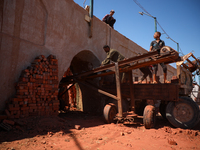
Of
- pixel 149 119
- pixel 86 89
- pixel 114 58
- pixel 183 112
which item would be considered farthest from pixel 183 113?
pixel 86 89

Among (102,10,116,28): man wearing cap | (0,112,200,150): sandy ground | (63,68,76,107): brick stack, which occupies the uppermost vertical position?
(102,10,116,28): man wearing cap

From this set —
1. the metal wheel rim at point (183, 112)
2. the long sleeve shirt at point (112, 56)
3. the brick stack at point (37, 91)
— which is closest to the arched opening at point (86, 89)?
the long sleeve shirt at point (112, 56)

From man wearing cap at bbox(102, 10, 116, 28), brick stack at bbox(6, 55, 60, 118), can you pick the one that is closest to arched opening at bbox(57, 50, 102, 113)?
brick stack at bbox(6, 55, 60, 118)

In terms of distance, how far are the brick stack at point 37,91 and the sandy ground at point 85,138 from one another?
11.8 inches

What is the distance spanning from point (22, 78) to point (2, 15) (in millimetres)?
1813

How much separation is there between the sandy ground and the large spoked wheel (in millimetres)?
446

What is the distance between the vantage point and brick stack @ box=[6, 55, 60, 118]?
14.0 feet

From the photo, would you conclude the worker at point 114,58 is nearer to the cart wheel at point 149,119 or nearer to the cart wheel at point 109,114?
the cart wheel at point 109,114

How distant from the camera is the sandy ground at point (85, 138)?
3.18 meters

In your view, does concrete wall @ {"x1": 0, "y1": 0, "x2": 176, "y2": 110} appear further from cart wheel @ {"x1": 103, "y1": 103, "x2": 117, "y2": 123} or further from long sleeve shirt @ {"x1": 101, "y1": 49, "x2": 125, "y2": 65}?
cart wheel @ {"x1": 103, "y1": 103, "x2": 117, "y2": 123}

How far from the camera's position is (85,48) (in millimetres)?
7152

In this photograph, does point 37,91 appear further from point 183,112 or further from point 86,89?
point 183,112

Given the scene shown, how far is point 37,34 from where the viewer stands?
5.07m

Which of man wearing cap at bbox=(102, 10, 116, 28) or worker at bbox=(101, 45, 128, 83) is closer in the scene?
worker at bbox=(101, 45, 128, 83)
